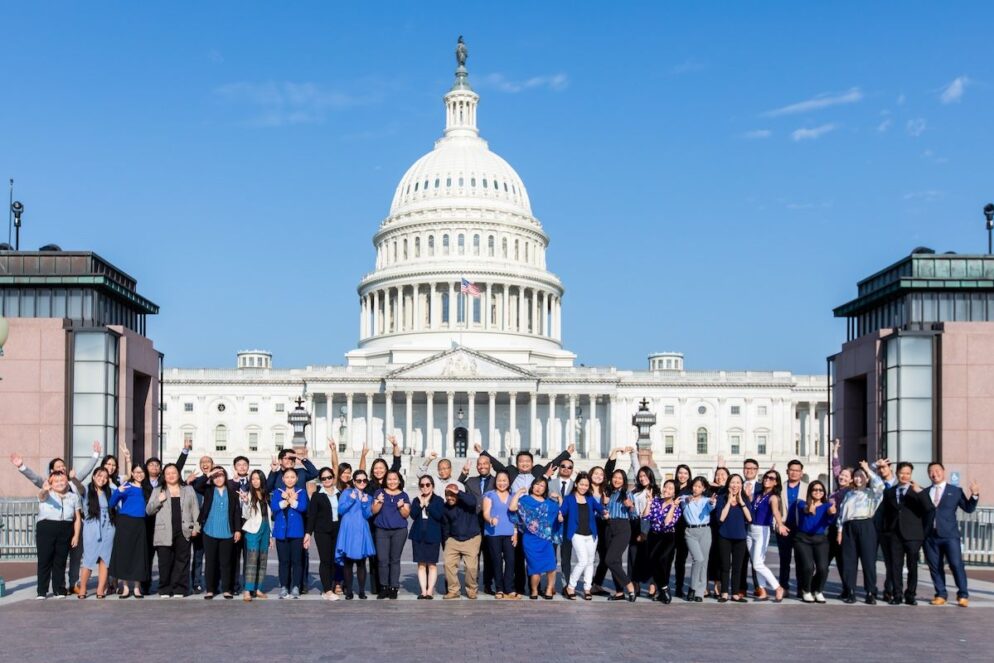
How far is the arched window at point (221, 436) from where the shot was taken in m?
114

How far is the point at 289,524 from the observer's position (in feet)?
68.0

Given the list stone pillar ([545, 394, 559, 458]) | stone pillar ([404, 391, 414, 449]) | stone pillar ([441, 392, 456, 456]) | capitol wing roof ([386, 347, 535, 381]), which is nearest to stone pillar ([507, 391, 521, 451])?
capitol wing roof ([386, 347, 535, 381])

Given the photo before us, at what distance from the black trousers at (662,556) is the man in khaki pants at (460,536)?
2938mm

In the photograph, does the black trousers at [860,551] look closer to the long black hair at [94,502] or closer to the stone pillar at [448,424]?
the long black hair at [94,502]

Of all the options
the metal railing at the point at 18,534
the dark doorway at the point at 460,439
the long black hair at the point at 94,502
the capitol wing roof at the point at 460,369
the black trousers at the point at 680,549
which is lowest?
the dark doorway at the point at 460,439

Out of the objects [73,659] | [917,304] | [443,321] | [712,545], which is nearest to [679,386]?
[443,321]

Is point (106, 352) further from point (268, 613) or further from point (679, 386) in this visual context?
point (679, 386)

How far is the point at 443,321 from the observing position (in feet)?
413

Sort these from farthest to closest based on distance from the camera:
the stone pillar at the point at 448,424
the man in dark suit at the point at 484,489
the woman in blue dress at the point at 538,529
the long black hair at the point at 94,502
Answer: the stone pillar at the point at 448,424
the man in dark suit at the point at 484,489
the long black hair at the point at 94,502
the woman in blue dress at the point at 538,529

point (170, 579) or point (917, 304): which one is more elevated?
point (917, 304)

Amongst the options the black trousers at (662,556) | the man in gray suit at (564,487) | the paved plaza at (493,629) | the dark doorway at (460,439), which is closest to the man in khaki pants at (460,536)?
the paved plaza at (493,629)

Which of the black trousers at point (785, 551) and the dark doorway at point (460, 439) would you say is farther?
the dark doorway at point (460, 439)

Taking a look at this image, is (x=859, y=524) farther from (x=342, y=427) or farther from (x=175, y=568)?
(x=342, y=427)

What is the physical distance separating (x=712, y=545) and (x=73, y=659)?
10.7 meters
